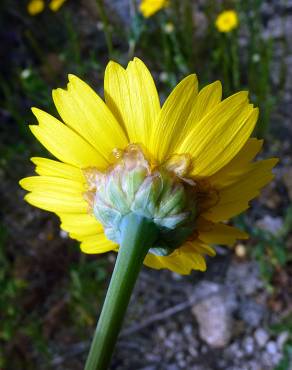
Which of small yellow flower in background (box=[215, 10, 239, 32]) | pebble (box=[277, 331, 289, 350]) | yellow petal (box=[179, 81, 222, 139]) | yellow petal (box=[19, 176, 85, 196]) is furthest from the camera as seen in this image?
small yellow flower in background (box=[215, 10, 239, 32])

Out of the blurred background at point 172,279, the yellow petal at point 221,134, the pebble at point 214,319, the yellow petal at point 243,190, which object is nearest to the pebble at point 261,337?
the blurred background at point 172,279

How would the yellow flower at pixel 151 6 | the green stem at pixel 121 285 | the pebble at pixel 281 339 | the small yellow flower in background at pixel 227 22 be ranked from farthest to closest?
1. the small yellow flower in background at pixel 227 22
2. the yellow flower at pixel 151 6
3. the pebble at pixel 281 339
4. the green stem at pixel 121 285

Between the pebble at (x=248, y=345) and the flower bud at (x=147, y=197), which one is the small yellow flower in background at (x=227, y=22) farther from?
the flower bud at (x=147, y=197)

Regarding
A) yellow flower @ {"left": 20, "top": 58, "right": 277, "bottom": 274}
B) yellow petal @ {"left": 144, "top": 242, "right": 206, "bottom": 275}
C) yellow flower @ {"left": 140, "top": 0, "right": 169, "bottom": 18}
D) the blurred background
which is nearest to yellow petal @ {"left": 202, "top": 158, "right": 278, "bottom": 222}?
yellow flower @ {"left": 20, "top": 58, "right": 277, "bottom": 274}

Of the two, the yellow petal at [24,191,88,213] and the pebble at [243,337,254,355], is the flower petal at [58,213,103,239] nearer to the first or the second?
the yellow petal at [24,191,88,213]

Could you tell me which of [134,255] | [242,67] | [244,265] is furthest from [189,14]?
[134,255]

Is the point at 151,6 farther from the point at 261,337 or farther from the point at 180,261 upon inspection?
the point at 180,261
